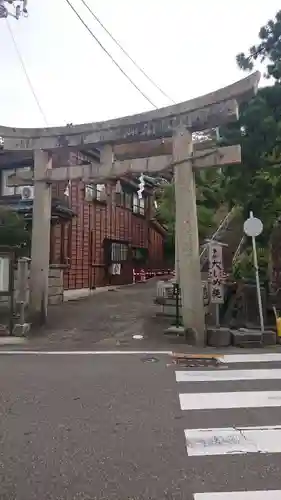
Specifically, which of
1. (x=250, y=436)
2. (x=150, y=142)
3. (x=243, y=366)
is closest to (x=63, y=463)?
(x=250, y=436)

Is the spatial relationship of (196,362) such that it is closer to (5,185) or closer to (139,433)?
(139,433)

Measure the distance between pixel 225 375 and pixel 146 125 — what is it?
6.99 meters

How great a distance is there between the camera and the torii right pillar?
10680 millimetres

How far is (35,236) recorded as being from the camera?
12930 mm

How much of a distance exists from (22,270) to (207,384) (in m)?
7.26

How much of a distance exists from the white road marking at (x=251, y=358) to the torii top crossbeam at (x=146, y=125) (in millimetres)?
5431

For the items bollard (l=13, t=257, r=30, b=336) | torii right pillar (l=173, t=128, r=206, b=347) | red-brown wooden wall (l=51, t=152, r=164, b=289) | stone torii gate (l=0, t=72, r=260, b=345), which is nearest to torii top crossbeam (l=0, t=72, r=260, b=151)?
stone torii gate (l=0, t=72, r=260, b=345)

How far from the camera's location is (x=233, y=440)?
450cm

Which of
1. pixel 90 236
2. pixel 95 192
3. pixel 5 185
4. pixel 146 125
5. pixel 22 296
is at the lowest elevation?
pixel 22 296

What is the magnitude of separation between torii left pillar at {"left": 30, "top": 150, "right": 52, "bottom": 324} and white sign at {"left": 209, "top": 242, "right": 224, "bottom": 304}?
4816mm

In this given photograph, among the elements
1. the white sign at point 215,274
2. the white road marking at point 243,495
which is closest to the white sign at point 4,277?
the white sign at point 215,274

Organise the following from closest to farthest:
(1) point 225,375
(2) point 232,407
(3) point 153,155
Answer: (2) point 232,407 < (1) point 225,375 < (3) point 153,155

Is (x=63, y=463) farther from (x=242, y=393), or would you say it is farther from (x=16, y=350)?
(x=16, y=350)

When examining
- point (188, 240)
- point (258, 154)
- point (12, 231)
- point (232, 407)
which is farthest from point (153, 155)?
point (232, 407)
